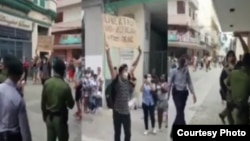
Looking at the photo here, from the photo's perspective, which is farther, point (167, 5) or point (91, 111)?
point (91, 111)

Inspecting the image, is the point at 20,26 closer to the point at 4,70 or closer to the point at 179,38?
the point at 4,70

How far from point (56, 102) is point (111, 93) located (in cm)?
33

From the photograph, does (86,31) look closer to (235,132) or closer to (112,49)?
(112,49)

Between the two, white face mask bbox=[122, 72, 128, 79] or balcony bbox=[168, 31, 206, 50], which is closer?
balcony bbox=[168, 31, 206, 50]

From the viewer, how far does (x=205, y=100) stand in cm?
181

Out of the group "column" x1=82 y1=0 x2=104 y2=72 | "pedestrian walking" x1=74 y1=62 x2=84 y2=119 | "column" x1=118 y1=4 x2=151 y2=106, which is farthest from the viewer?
"pedestrian walking" x1=74 y1=62 x2=84 y2=119

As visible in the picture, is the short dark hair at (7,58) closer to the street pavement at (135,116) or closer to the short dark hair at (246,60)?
the street pavement at (135,116)

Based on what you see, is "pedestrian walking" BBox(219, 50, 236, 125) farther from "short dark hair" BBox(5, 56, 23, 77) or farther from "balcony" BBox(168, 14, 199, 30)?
"short dark hair" BBox(5, 56, 23, 77)

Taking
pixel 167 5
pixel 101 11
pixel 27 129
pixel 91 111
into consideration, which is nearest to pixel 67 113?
pixel 91 111

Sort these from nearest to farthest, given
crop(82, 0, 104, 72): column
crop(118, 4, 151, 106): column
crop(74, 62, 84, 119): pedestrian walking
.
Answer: crop(118, 4, 151, 106): column
crop(82, 0, 104, 72): column
crop(74, 62, 84, 119): pedestrian walking

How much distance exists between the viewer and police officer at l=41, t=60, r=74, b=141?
83.5 inches

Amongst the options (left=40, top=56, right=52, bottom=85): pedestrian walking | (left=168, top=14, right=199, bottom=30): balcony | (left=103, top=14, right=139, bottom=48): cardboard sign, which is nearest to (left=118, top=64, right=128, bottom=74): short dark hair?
(left=103, top=14, right=139, bottom=48): cardboard sign

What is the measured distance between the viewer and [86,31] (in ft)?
7.37

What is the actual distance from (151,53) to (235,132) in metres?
0.59
